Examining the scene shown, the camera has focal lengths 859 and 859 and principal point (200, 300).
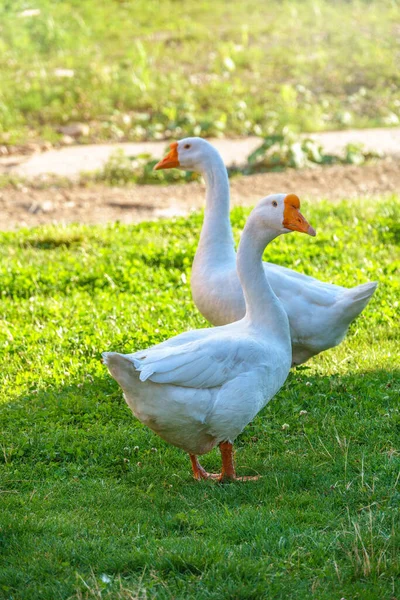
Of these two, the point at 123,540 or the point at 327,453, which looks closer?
the point at 123,540

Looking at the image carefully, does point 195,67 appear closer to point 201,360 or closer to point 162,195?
point 162,195

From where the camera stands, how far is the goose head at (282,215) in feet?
14.7

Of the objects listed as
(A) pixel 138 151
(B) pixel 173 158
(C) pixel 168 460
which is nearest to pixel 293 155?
(A) pixel 138 151

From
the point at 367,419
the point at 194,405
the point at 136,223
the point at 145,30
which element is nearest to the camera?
the point at 194,405

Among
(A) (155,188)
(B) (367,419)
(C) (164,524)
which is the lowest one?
(A) (155,188)

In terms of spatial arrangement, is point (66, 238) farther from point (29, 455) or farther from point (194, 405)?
point (194, 405)

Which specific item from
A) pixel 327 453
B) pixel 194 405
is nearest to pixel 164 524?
pixel 194 405

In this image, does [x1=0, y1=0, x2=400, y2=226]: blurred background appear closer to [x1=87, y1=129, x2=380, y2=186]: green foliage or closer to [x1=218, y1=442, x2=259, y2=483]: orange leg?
[x1=87, y1=129, x2=380, y2=186]: green foliage

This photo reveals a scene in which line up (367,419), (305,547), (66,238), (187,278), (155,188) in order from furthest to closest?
(155,188) → (66,238) → (187,278) → (367,419) → (305,547)

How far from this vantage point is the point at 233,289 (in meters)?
5.36

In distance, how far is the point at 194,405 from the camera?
4.15 meters

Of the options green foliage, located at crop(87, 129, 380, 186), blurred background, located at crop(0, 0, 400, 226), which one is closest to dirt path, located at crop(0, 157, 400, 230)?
blurred background, located at crop(0, 0, 400, 226)

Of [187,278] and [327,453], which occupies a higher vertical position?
[327,453]

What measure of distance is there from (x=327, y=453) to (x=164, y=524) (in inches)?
41.6
